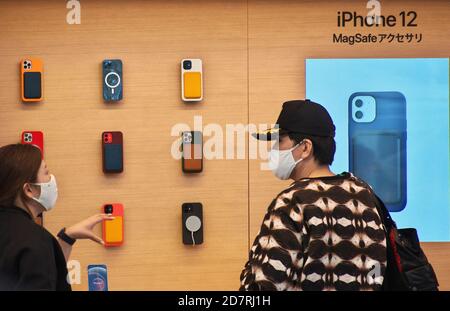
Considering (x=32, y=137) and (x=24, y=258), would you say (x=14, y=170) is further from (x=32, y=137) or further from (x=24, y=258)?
(x=32, y=137)

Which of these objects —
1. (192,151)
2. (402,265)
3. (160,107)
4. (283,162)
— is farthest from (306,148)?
(160,107)

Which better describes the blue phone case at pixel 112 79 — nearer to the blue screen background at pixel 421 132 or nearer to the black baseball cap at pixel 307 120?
the blue screen background at pixel 421 132

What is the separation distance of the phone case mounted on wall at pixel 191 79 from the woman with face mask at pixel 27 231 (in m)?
1.24

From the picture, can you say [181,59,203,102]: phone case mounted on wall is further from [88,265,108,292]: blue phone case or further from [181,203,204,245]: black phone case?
[88,265,108,292]: blue phone case

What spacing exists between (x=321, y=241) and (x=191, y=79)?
1792 millimetres

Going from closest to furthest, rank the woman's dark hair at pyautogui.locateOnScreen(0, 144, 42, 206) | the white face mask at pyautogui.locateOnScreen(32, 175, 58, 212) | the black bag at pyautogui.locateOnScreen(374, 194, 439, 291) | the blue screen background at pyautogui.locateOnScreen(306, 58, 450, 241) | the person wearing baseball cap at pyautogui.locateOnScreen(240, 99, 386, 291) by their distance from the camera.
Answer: the person wearing baseball cap at pyautogui.locateOnScreen(240, 99, 386, 291) → the black bag at pyautogui.locateOnScreen(374, 194, 439, 291) → the woman's dark hair at pyautogui.locateOnScreen(0, 144, 42, 206) → the white face mask at pyautogui.locateOnScreen(32, 175, 58, 212) → the blue screen background at pyautogui.locateOnScreen(306, 58, 450, 241)

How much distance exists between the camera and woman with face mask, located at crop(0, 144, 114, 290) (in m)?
2.28

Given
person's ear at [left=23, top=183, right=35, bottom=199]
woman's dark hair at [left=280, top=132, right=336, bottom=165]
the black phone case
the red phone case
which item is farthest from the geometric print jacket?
the red phone case

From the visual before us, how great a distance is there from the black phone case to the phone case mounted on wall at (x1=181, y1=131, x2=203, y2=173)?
0.18 metres

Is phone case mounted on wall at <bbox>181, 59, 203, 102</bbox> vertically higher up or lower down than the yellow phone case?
higher up

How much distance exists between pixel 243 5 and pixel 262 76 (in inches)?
14.9

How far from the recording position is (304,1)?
387 centimetres

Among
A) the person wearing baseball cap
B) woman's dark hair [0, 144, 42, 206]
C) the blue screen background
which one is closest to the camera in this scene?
the person wearing baseball cap
